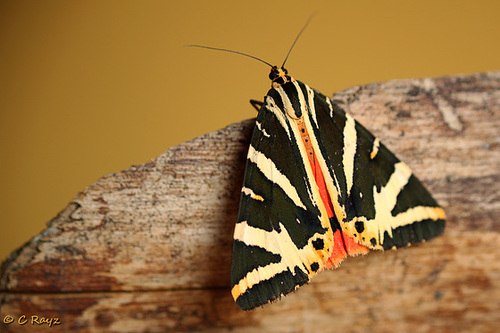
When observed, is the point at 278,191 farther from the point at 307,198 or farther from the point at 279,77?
the point at 279,77

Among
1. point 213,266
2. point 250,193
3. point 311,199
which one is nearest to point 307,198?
point 311,199

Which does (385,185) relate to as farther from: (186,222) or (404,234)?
(186,222)

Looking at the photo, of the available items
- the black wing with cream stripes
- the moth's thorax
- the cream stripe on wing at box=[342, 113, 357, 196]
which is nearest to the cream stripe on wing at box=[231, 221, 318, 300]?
the black wing with cream stripes

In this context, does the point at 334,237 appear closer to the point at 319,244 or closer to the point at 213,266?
the point at 319,244

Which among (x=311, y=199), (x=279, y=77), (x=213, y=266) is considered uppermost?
(x=279, y=77)

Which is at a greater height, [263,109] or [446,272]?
Result: [263,109]

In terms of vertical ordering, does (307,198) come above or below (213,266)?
above

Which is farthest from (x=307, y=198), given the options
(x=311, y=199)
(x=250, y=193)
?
(x=250, y=193)

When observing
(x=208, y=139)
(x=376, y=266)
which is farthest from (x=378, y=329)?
(x=208, y=139)
